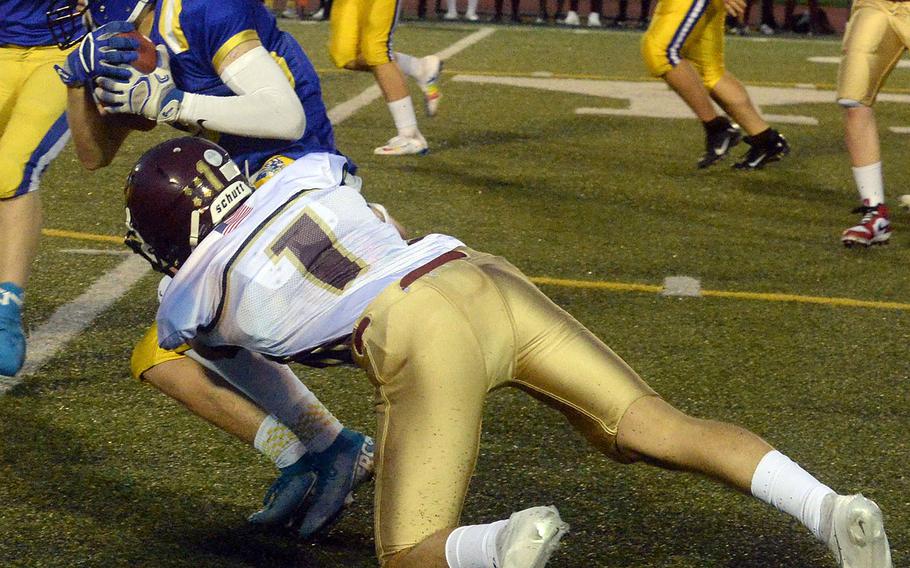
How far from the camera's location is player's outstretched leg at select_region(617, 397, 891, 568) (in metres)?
2.09

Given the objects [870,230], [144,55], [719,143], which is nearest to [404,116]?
[719,143]

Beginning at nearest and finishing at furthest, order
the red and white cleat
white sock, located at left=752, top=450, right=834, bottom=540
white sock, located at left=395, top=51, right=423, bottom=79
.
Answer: white sock, located at left=752, top=450, right=834, bottom=540 < the red and white cleat < white sock, located at left=395, top=51, right=423, bottom=79

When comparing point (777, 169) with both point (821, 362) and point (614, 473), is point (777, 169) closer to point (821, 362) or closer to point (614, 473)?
point (821, 362)

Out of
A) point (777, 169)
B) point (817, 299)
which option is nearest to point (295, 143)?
point (817, 299)

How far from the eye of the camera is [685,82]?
639 cm

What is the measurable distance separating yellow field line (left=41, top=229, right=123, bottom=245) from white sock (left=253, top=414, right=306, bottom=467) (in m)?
2.39

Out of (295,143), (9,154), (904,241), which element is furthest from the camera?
(904,241)

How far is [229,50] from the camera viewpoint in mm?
2746

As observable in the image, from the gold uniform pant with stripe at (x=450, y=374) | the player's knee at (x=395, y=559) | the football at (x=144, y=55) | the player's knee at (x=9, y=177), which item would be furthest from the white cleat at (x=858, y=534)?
the player's knee at (x=9, y=177)

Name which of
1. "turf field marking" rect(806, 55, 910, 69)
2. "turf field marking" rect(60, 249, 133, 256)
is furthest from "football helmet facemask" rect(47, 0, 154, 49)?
"turf field marking" rect(806, 55, 910, 69)

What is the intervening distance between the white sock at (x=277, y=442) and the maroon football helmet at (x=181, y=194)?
460 millimetres

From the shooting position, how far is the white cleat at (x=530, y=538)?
1.95 metres

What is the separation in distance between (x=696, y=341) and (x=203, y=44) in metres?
1.91

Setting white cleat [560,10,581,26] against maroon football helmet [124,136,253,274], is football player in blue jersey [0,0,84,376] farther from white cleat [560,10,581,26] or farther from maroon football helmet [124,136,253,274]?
white cleat [560,10,581,26]
